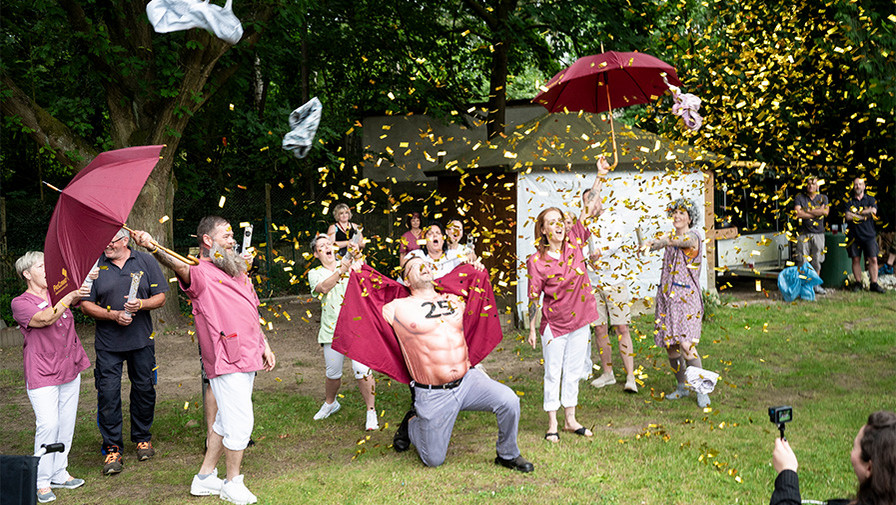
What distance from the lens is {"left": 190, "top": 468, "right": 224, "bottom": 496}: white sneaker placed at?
5.50m

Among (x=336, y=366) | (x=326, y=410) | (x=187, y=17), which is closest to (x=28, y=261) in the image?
(x=187, y=17)

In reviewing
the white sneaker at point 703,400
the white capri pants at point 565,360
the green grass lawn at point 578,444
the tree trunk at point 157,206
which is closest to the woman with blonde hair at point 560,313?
the white capri pants at point 565,360

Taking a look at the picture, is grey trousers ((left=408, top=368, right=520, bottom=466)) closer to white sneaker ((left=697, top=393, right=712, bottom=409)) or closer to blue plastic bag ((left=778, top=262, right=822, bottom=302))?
white sneaker ((left=697, top=393, right=712, bottom=409))

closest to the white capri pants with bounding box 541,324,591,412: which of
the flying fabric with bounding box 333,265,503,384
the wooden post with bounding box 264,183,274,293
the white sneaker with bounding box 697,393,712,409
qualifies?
the flying fabric with bounding box 333,265,503,384

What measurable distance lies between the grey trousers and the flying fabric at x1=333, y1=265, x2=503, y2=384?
38cm

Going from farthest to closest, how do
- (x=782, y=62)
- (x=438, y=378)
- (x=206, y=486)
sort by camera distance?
(x=782, y=62)
(x=438, y=378)
(x=206, y=486)

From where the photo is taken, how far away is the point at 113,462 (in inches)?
239

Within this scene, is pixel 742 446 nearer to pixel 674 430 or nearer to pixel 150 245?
pixel 674 430

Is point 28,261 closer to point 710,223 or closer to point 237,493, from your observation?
point 237,493

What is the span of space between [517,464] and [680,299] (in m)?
2.59

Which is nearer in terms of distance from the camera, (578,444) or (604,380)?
(578,444)

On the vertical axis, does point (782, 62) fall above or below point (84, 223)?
above

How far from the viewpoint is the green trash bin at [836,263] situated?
14.9 m

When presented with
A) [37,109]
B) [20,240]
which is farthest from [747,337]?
[20,240]
